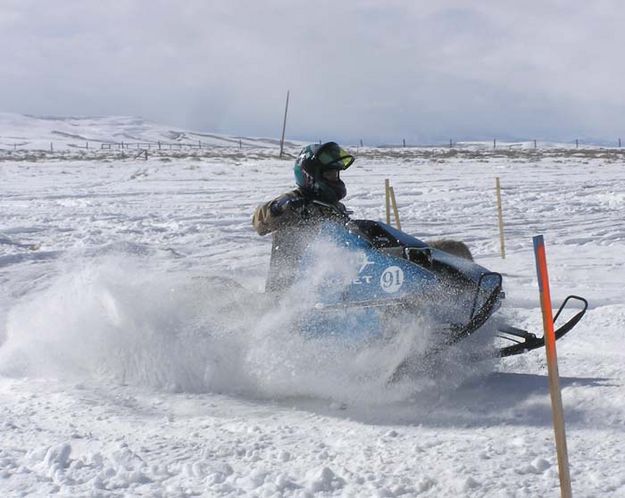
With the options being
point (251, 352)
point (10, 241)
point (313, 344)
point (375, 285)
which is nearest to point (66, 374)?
point (251, 352)

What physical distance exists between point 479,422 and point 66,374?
3185 millimetres

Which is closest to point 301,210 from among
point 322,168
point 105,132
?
point 322,168

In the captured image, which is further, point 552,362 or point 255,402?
point 255,402

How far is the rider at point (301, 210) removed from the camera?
5129 mm

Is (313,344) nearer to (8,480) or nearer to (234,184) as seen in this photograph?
(8,480)

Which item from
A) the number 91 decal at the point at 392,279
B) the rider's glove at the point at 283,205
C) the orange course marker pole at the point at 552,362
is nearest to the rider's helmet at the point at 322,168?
the rider's glove at the point at 283,205

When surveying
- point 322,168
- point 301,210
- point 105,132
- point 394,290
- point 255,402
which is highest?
point 105,132

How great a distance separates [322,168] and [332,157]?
11 centimetres

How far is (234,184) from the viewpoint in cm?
2342

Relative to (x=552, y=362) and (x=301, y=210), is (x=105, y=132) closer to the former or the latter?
(x=301, y=210)

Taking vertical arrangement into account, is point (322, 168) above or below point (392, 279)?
above

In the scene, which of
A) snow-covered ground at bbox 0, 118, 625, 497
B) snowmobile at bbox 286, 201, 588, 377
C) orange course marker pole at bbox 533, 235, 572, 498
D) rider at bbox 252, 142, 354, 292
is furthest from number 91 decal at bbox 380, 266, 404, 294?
orange course marker pole at bbox 533, 235, 572, 498

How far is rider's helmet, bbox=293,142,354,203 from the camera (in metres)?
5.43

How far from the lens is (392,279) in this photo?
15.6 ft
